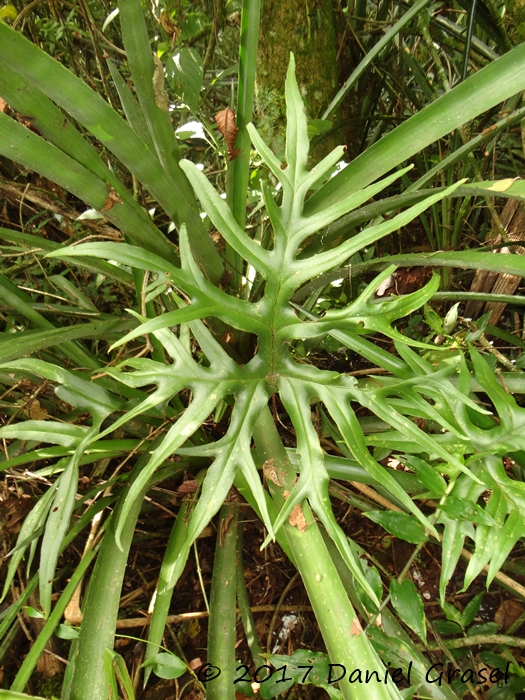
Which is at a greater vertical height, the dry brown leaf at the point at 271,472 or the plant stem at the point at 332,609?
the dry brown leaf at the point at 271,472

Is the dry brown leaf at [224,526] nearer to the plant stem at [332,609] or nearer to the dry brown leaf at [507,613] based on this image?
the plant stem at [332,609]

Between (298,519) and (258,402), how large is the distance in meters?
0.13

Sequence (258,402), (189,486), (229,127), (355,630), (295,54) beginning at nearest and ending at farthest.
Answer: (355,630), (258,402), (229,127), (189,486), (295,54)

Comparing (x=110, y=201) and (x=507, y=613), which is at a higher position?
(x=110, y=201)

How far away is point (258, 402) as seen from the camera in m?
0.51

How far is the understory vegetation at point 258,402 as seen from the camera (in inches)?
17.6

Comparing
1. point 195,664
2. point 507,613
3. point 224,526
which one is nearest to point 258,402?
point 224,526

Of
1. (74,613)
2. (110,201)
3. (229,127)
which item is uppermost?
(229,127)

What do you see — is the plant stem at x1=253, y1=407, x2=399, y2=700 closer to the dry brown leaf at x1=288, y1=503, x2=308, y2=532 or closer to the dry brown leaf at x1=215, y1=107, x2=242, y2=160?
the dry brown leaf at x1=288, y1=503, x2=308, y2=532

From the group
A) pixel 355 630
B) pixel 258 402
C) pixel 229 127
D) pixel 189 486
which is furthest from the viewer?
pixel 189 486

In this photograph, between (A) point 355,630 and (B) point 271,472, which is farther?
(B) point 271,472

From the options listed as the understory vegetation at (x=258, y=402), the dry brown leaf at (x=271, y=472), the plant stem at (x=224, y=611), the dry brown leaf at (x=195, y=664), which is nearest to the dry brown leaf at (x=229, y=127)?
the understory vegetation at (x=258, y=402)

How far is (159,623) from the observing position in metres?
0.57

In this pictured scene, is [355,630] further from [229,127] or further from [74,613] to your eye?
[229,127]
